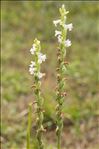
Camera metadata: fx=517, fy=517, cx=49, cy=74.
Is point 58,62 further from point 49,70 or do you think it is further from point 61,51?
point 49,70

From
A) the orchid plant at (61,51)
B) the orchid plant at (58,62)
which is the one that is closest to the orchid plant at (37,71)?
the orchid plant at (58,62)

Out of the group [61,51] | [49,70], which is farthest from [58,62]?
[49,70]

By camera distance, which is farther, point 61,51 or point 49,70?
point 49,70

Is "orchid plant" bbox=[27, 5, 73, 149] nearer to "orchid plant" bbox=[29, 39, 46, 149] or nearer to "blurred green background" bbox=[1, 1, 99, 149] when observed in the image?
"orchid plant" bbox=[29, 39, 46, 149]

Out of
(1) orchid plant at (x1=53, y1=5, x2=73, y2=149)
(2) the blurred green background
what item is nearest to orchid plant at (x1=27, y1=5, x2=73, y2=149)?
(1) orchid plant at (x1=53, y1=5, x2=73, y2=149)

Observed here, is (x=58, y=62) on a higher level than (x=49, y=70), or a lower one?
lower

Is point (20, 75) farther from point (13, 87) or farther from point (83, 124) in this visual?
point (83, 124)

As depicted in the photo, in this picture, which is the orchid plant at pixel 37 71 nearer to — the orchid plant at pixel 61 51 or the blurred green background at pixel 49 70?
the orchid plant at pixel 61 51

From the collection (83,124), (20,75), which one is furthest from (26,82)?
(83,124)

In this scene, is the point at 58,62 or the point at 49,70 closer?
the point at 58,62

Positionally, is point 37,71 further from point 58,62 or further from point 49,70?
point 49,70
